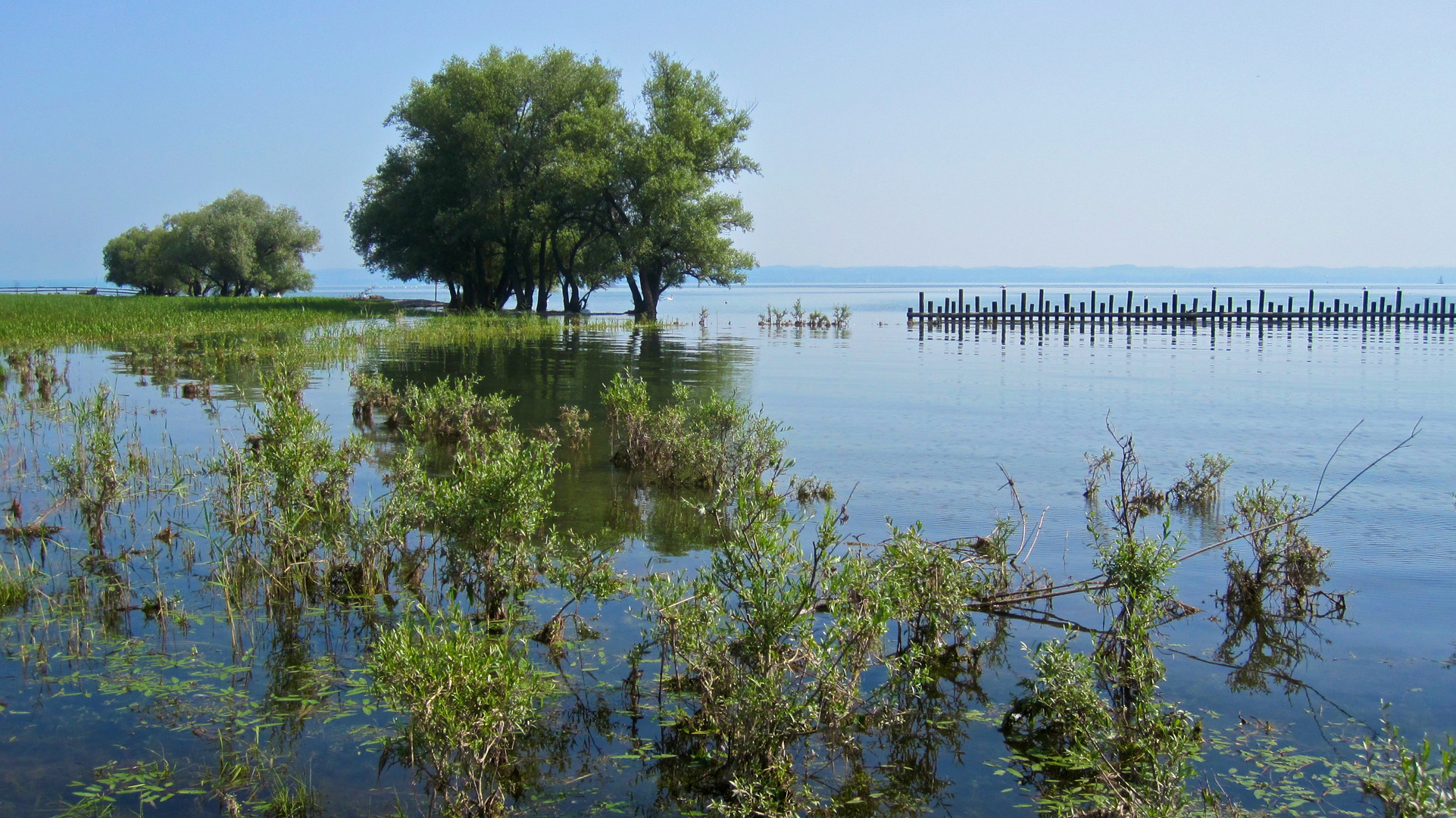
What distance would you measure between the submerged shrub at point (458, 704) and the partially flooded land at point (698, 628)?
21 millimetres

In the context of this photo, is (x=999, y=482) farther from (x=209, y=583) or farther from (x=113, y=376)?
(x=113, y=376)

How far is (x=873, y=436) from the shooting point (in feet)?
54.7

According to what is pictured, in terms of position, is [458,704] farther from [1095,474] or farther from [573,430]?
[573,430]

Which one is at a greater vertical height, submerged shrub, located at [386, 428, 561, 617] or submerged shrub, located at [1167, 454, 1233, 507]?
submerged shrub, located at [386, 428, 561, 617]

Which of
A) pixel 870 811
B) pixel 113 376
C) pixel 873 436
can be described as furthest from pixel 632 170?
pixel 870 811

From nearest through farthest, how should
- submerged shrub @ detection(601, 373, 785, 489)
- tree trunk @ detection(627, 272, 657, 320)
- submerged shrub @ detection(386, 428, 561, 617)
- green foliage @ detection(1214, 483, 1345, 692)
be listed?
submerged shrub @ detection(386, 428, 561, 617) → green foliage @ detection(1214, 483, 1345, 692) → submerged shrub @ detection(601, 373, 785, 489) → tree trunk @ detection(627, 272, 657, 320)

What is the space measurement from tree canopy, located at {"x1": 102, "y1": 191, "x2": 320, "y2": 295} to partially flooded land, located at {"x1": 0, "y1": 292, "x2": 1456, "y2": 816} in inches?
3149

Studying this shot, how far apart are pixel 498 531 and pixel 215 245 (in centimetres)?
9086

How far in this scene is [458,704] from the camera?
478cm

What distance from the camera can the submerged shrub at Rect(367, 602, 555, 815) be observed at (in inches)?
187

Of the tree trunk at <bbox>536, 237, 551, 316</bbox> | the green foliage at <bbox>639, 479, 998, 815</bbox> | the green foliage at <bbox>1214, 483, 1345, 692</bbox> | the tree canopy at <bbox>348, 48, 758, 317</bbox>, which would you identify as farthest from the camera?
the tree trunk at <bbox>536, 237, 551, 316</bbox>

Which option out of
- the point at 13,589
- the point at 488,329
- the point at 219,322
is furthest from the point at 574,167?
the point at 13,589

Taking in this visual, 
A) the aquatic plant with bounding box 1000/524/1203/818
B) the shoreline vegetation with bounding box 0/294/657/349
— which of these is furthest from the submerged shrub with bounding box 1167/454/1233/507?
the shoreline vegetation with bounding box 0/294/657/349

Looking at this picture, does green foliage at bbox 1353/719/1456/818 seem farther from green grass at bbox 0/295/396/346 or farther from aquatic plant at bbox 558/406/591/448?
green grass at bbox 0/295/396/346
